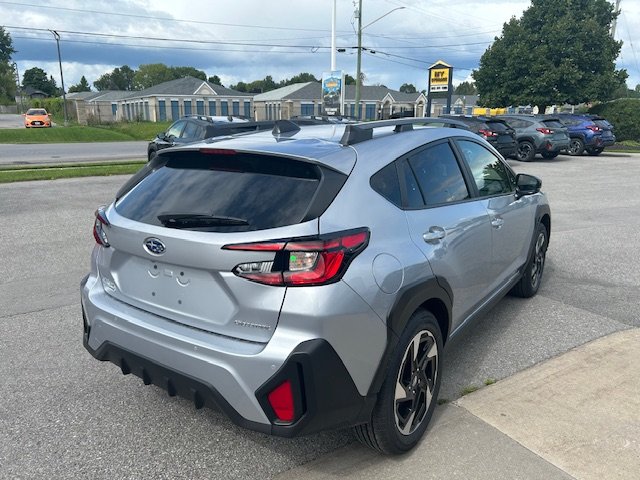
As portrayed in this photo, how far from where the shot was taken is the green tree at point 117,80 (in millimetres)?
136500

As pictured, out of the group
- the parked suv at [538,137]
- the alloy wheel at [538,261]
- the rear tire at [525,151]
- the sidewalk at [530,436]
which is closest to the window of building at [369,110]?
the parked suv at [538,137]

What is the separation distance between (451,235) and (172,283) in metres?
1.62

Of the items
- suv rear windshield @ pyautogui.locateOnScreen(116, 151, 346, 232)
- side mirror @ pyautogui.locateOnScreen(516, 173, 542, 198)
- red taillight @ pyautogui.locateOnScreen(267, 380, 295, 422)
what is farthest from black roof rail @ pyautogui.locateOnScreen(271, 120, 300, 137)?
side mirror @ pyautogui.locateOnScreen(516, 173, 542, 198)

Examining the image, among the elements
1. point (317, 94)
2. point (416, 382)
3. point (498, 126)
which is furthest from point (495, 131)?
point (317, 94)

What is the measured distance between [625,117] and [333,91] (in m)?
18.2

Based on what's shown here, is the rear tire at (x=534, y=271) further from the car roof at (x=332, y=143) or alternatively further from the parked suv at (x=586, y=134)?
the parked suv at (x=586, y=134)

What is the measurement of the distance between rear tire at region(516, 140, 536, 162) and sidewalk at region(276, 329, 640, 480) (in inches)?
697

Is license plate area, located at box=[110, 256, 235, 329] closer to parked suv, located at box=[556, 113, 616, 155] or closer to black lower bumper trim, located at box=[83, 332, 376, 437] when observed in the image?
black lower bumper trim, located at box=[83, 332, 376, 437]

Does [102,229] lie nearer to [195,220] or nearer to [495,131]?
[195,220]

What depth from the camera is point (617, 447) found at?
2807mm

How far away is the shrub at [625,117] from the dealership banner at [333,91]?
1688cm

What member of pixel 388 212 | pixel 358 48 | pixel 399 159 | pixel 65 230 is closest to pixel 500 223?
pixel 399 159

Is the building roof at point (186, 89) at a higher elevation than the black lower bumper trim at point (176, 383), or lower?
higher

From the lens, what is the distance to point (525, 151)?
20.2 metres
